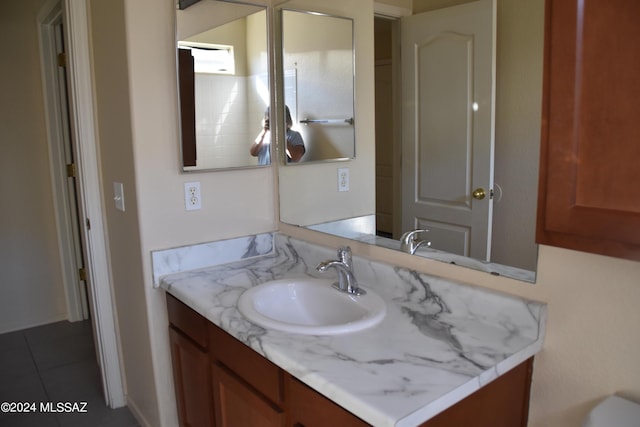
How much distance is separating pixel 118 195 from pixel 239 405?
1.04 meters

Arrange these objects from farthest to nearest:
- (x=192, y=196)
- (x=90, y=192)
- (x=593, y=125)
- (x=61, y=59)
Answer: (x=61, y=59) < (x=90, y=192) < (x=192, y=196) < (x=593, y=125)

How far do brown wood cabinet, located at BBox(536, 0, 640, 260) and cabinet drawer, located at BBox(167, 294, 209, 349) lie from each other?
120cm

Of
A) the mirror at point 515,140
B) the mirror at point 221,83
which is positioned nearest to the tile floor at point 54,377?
the mirror at point 221,83

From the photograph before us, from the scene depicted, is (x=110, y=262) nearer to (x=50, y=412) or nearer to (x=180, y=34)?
(x=50, y=412)

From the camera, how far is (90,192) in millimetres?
2309

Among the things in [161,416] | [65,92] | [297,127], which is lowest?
[161,416]

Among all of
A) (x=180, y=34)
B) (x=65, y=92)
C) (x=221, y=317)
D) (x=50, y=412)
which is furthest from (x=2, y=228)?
(x=221, y=317)

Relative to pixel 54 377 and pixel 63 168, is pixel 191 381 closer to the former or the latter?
pixel 54 377

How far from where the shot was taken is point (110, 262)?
2.37 m

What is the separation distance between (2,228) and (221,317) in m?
2.61

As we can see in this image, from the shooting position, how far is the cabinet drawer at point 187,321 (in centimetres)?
173

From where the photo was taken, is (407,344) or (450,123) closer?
(407,344)

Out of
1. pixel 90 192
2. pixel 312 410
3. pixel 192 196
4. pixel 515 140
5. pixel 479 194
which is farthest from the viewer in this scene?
pixel 90 192

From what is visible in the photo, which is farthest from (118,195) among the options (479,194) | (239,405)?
(479,194)
